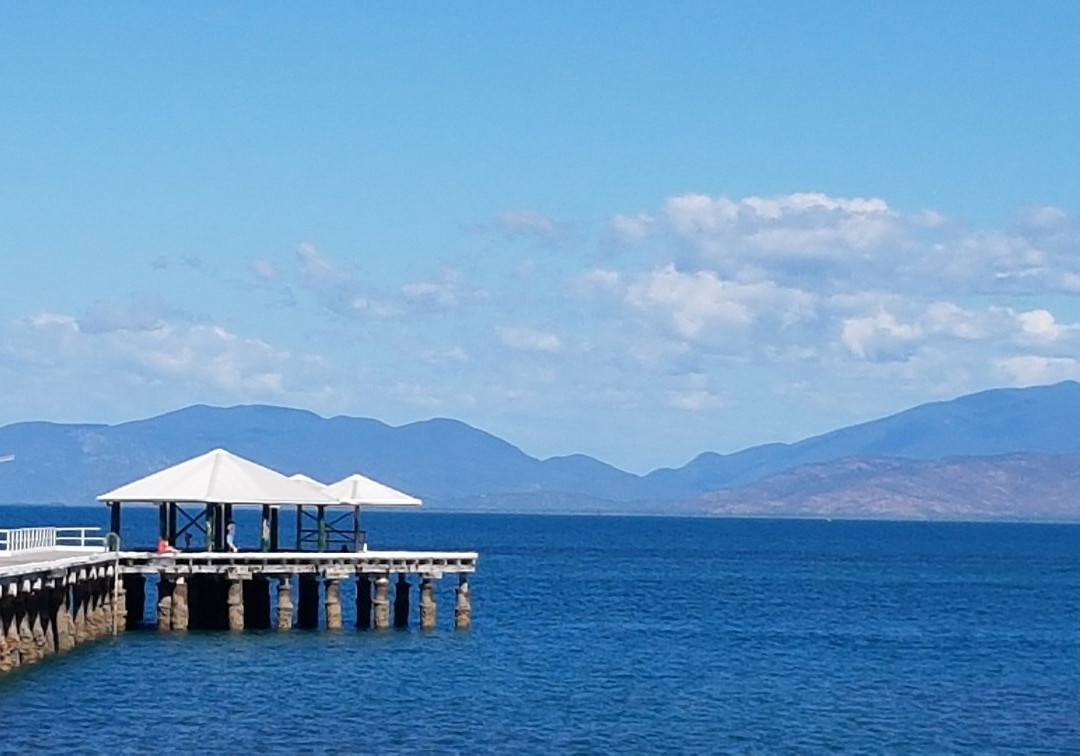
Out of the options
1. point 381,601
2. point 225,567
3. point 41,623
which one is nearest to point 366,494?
point 381,601

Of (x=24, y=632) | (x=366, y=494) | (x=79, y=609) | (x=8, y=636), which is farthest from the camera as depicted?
(x=366, y=494)

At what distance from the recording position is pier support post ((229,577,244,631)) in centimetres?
5984

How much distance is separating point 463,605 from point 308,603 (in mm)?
4831

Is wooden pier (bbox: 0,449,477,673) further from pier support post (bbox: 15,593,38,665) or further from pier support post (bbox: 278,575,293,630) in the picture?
pier support post (bbox: 15,593,38,665)

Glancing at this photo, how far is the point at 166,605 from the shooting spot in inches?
2366

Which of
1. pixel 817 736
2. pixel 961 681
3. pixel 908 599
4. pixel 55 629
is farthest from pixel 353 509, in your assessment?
pixel 908 599

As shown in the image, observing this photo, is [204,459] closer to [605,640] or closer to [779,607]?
[605,640]

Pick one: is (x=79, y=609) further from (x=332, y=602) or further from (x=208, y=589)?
(x=332, y=602)

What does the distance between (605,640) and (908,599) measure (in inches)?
1363

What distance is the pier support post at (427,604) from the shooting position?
2491 inches

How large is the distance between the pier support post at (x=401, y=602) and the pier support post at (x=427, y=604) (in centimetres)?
66

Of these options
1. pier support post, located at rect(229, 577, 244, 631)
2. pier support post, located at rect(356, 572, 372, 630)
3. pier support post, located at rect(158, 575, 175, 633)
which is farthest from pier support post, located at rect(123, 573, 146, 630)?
pier support post, located at rect(356, 572, 372, 630)

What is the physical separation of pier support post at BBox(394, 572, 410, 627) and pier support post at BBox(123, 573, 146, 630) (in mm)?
7692

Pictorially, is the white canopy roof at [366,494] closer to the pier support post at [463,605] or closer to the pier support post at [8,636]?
the pier support post at [463,605]
